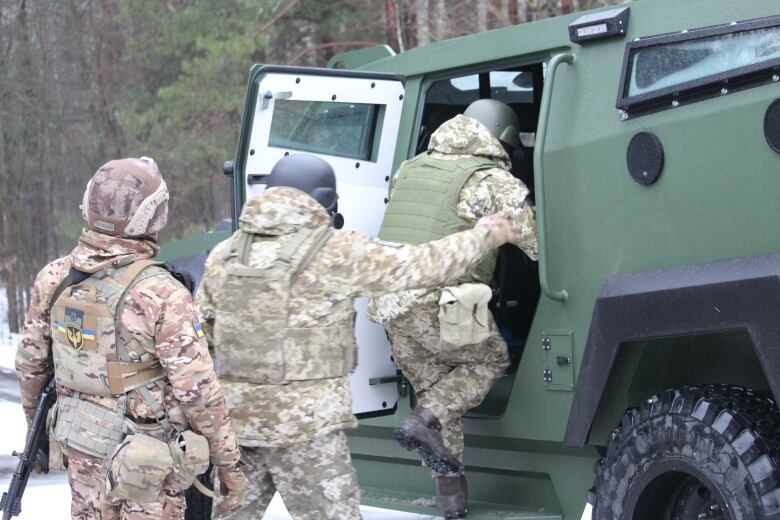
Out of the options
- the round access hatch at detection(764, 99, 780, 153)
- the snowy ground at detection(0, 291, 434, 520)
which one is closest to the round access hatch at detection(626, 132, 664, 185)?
the round access hatch at detection(764, 99, 780, 153)

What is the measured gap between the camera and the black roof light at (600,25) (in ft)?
12.9

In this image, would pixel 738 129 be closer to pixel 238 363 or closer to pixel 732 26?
pixel 732 26

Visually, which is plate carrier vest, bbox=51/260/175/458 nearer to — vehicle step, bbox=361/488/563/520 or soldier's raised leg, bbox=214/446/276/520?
soldier's raised leg, bbox=214/446/276/520

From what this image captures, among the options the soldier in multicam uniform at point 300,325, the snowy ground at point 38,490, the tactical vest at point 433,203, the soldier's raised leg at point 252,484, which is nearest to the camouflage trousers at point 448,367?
the tactical vest at point 433,203

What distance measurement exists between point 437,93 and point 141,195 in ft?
8.25

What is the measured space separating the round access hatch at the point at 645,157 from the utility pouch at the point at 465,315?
86cm

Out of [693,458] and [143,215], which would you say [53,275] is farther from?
[693,458]

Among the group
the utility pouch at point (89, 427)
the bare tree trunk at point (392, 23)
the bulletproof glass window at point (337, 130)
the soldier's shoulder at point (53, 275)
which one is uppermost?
the bare tree trunk at point (392, 23)

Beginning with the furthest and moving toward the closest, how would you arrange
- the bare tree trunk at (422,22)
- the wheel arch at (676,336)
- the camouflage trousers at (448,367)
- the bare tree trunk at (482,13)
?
the bare tree trunk at (422,22)
the bare tree trunk at (482,13)
the camouflage trousers at (448,367)
the wheel arch at (676,336)

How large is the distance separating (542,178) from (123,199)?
150 centimetres

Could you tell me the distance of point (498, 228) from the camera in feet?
12.8

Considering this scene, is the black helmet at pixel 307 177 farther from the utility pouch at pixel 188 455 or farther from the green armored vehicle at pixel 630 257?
the utility pouch at pixel 188 455

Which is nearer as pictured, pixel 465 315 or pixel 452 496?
pixel 465 315

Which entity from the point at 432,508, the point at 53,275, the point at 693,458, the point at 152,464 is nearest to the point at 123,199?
the point at 53,275
